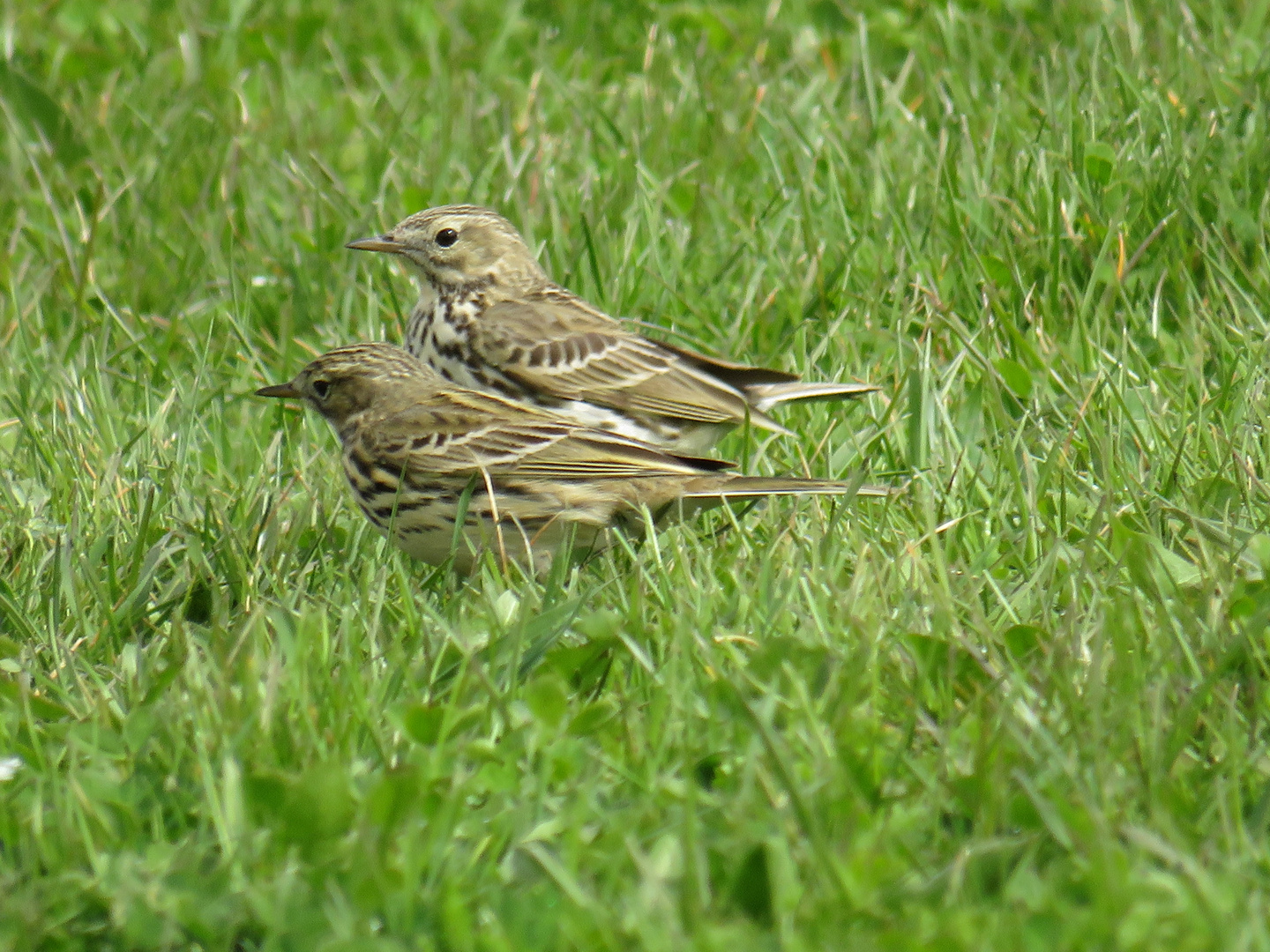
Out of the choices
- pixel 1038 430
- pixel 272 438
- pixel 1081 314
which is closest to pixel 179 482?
pixel 272 438

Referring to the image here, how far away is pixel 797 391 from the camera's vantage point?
5.99m

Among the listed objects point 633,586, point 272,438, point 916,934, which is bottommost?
point 272,438

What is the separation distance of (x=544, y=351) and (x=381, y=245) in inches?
31.5

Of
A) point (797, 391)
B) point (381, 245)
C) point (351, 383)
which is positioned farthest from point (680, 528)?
point (381, 245)

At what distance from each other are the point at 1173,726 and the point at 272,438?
3.56 m

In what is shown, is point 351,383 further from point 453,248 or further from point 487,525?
point 453,248

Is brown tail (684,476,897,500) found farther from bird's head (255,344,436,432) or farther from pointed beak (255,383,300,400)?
pointed beak (255,383,300,400)

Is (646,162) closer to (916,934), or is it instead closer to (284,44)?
(284,44)

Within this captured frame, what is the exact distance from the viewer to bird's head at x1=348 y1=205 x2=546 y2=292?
6773 millimetres

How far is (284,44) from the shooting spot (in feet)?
32.4

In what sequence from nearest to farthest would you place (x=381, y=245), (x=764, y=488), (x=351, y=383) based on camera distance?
(x=764, y=488) → (x=351, y=383) → (x=381, y=245)

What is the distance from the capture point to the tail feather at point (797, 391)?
19.4 feet

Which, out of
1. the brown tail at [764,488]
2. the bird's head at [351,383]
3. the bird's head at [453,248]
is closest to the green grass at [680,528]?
the brown tail at [764,488]

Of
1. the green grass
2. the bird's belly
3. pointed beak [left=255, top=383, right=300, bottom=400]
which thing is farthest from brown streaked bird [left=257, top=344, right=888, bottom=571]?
pointed beak [left=255, top=383, right=300, bottom=400]
